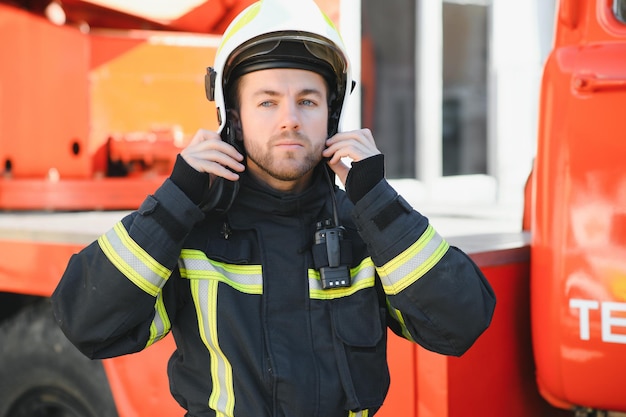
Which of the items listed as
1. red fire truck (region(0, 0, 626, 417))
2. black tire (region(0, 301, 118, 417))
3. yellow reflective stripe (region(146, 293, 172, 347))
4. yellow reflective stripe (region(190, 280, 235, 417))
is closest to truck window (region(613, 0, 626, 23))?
red fire truck (region(0, 0, 626, 417))

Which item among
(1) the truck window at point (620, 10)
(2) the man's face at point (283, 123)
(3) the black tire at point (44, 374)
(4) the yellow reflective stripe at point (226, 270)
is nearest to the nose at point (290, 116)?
(2) the man's face at point (283, 123)

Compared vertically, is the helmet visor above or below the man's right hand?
above

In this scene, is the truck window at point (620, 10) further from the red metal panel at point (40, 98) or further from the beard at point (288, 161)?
the red metal panel at point (40, 98)

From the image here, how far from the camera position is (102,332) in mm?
1677

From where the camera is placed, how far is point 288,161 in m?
1.78

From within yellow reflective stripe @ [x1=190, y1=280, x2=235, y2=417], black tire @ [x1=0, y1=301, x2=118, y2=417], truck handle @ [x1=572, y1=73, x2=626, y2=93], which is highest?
truck handle @ [x1=572, y1=73, x2=626, y2=93]

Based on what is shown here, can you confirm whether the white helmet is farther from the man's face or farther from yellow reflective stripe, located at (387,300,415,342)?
yellow reflective stripe, located at (387,300,415,342)

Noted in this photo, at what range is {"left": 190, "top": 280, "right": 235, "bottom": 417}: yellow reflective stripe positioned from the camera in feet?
5.54

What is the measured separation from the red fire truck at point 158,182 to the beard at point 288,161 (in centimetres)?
59

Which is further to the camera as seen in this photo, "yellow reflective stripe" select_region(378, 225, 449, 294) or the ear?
the ear

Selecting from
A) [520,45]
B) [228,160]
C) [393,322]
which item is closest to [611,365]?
[393,322]

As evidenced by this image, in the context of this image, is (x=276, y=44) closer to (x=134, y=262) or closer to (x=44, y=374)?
(x=134, y=262)

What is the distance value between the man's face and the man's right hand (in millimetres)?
63

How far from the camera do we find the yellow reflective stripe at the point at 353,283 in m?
1.76
